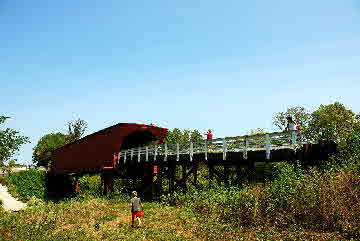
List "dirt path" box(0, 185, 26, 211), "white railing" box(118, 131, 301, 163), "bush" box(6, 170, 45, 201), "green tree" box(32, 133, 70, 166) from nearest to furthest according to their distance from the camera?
"white railing" box(118, 131, 301, 163)
"dirt path" box(0, 185, 26, 211)
"bush" box(6, 170, 45, 201)
"green tree" box(32, 133, 70, 166)

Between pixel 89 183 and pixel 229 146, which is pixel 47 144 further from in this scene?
pixel 229 146

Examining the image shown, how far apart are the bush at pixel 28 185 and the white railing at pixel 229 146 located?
2005cm

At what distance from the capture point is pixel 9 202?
31.8 m

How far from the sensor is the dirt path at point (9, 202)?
29.3 m

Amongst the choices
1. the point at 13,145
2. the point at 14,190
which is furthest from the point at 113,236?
the point at 14,190

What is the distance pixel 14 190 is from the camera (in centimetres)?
3700

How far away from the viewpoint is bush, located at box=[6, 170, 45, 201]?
36594 mm

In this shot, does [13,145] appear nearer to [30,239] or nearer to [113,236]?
[30,239]

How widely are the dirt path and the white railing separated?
48.9 feet

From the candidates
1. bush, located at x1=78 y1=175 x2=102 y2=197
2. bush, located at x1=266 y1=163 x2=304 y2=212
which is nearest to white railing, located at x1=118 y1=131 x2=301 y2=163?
bush, located at x1=266 y1=163 x2=304 y2=212

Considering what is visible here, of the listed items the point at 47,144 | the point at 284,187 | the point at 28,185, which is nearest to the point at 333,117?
the point at 284,187

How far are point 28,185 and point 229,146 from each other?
30.6m

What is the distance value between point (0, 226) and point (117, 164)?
1169 centimetres

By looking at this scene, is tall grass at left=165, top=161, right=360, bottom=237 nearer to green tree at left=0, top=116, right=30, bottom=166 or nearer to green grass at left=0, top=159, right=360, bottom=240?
green grass at left=0, top=159, right=360, bottom=240
